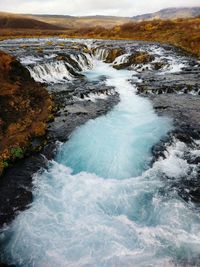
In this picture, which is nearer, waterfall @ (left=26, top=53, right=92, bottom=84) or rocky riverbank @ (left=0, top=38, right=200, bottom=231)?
rocky riverbank @ (left=0, top=38, right=200, bottom=231)

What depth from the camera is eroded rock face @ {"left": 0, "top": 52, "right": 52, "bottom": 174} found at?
664 inches

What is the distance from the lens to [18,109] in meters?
20.8

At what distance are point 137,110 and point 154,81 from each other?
9157mm

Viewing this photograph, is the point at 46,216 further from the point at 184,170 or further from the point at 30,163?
the point at 184,170

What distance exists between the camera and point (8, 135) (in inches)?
702

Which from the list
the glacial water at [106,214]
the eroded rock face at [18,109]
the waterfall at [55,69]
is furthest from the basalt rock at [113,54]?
the glacial water at [106,214]

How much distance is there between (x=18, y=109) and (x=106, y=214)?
1118cm

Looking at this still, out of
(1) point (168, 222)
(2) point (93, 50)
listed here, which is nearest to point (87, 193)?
(1) point (168, 222)

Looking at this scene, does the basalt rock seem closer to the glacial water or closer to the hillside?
the hillside

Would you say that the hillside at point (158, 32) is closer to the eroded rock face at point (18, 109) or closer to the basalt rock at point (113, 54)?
the basalt rock at point (113, 54)

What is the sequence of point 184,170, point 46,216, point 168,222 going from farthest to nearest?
point 184,170
point 46,216
point 168,222

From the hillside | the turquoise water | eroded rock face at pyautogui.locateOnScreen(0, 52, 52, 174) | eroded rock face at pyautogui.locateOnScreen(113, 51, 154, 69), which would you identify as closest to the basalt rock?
eroded rock face at pyautogui.locateOnScreen(113, 51, 154, 69)

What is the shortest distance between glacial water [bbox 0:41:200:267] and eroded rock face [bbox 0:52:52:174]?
220 centimetres

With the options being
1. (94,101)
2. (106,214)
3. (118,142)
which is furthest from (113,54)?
(106,214)
